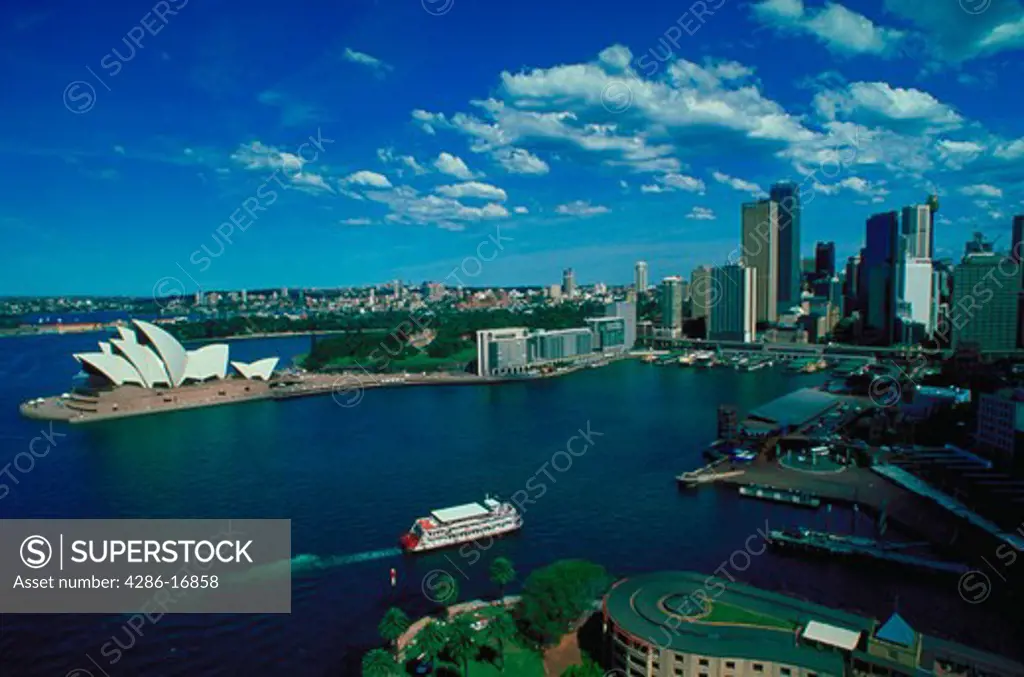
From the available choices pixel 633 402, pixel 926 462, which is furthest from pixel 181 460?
pixel 926 462

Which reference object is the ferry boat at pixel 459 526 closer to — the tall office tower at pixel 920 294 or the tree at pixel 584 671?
the tree at pixel 584 671

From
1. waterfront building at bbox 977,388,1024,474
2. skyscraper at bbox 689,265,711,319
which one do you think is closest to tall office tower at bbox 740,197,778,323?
skyscraper at bbox 689,265,711,319

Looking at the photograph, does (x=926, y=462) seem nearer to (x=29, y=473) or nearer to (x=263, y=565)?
(x=263, y=565)

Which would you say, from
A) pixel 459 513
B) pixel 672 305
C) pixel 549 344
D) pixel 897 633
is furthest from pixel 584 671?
pixel 672 305

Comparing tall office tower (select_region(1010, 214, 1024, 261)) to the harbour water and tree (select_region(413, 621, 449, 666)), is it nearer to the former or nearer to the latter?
the harbour water

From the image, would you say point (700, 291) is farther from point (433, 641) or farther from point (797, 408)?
point (433, 641)

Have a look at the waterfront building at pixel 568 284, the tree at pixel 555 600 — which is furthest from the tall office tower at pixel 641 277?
the tree at pixel 555 600
